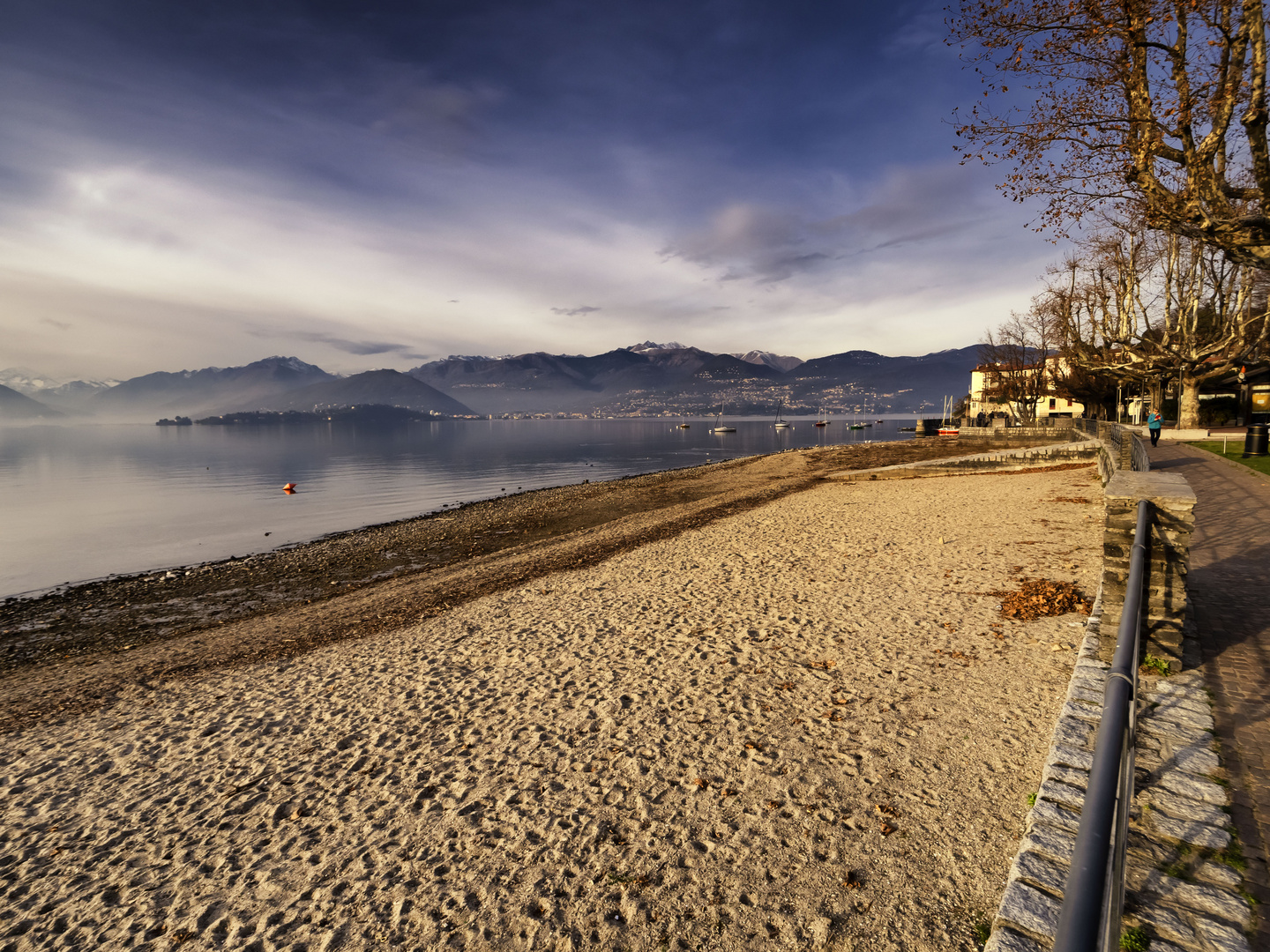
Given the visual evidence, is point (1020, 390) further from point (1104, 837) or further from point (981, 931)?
point (1104, 837)

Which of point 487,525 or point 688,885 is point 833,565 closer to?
point 688,885

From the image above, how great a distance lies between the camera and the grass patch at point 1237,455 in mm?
18581

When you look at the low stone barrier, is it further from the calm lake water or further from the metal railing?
the calm lake water

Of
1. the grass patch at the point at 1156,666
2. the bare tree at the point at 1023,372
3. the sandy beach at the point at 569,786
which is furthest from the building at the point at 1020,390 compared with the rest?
the sandy beach at the point at 569,786

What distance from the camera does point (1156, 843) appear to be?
3.71 metres

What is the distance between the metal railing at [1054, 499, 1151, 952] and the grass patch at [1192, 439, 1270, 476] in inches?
839

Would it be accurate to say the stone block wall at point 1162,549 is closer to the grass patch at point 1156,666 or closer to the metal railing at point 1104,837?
the grass patch at point 1156,666

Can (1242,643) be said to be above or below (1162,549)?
below

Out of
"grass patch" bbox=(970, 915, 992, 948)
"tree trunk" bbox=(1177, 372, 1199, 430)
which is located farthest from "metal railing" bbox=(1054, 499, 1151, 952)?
"tree trunk" bbox=(1177, 372, 1199, 430)

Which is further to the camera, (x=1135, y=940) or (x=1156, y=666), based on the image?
(x=1156, y=666)

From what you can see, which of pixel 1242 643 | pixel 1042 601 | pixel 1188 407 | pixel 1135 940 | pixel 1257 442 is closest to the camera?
pixel 1135 940

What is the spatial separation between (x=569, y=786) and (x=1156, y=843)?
4.39 m

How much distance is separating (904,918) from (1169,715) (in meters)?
3.23

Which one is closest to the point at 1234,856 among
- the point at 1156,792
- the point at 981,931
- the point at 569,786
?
the point at 1156,792
